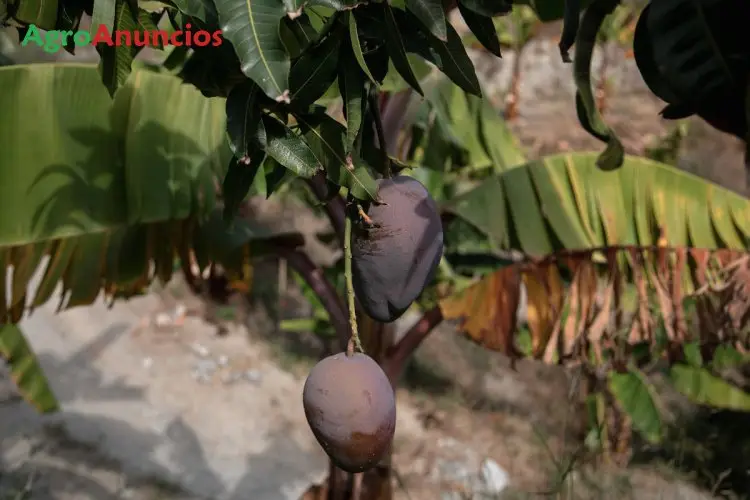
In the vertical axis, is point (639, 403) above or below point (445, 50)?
below

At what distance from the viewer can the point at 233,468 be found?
2.52 meters

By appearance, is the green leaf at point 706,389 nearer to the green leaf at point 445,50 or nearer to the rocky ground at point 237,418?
the rocky ground at point 237,418

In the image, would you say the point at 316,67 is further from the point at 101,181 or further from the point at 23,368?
the point at 23,368

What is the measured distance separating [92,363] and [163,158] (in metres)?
Answer: 2.46

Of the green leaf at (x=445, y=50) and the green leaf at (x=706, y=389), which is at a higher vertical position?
A: the green leaf at (x=445, y=50)

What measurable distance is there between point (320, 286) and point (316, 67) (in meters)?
1.06

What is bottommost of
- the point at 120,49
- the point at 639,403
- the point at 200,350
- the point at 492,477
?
the point at 200,350

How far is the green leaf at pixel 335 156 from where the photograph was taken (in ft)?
1.48

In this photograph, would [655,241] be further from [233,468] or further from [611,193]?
[233,468]

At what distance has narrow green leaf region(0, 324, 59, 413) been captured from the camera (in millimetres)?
1995

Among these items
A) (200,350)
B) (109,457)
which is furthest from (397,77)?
(200,350)

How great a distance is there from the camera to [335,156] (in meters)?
0.48

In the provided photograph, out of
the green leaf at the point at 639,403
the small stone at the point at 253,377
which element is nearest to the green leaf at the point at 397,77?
the green leaf at the point at 639,403

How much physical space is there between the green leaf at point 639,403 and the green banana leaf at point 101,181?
5.00ft
